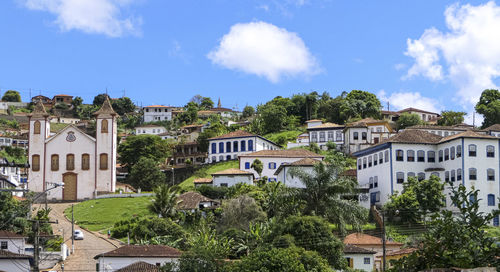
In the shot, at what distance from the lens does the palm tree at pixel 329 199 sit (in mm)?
53281

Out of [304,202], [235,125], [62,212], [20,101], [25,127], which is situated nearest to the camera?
[304,202]

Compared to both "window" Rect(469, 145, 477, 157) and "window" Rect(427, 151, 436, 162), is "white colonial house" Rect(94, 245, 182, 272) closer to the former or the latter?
"window" Rect(469, 145, 477, 157)

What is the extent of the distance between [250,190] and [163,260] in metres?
22.5

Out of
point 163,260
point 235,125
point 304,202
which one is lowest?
point 163,260

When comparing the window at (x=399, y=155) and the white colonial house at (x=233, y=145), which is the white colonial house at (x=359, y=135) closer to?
the white colonial house at (x=233, y=145)

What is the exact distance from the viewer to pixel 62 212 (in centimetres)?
7444

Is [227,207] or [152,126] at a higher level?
[152,126]

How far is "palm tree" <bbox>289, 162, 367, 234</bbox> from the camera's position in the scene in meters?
53.3

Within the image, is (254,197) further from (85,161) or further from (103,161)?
(85,161)

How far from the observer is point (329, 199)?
53.7 metres

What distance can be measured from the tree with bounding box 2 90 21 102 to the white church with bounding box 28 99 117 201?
311 feet

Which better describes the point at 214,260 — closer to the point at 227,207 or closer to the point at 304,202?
the point at 304,202

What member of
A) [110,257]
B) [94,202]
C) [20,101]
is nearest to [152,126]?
[20,101]

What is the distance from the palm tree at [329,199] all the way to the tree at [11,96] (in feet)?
449
